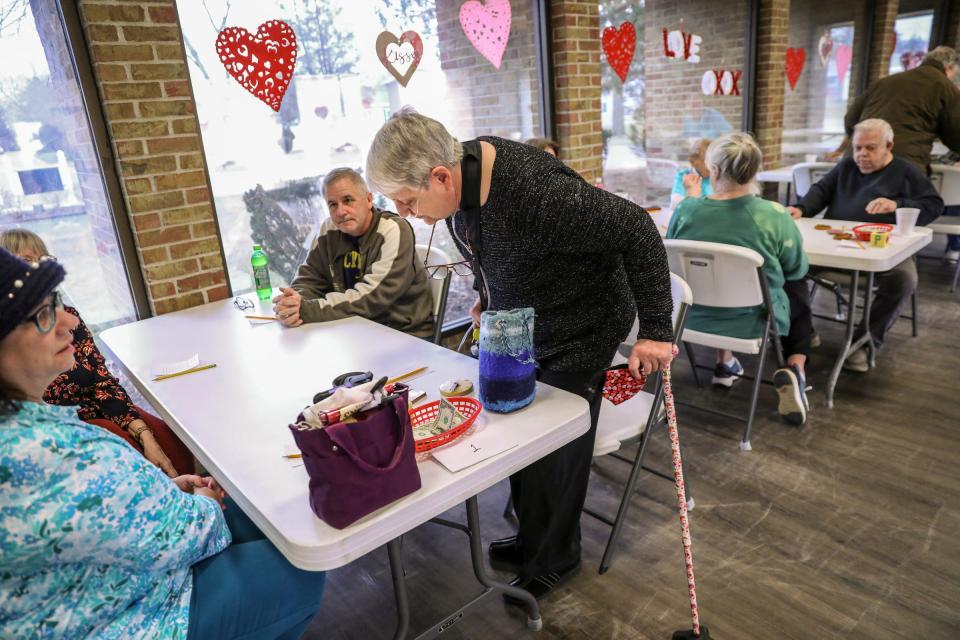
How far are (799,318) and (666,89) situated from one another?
2.54m

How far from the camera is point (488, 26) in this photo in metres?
Result: 3.50

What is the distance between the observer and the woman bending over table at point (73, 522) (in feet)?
3.13

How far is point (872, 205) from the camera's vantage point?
3.23 metres

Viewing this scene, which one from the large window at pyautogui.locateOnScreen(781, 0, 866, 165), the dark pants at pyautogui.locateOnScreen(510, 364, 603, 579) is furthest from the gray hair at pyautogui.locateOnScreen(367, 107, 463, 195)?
the large window at pyautogui.locateOnScreen(781, 0, 866, 165)

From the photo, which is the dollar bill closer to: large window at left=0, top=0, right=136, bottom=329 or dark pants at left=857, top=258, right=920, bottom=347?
large window at left=0, top=0, right=136, bottom=329

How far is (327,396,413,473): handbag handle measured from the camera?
3.34 ft

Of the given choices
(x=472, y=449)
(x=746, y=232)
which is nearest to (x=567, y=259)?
(x=472, y=449)

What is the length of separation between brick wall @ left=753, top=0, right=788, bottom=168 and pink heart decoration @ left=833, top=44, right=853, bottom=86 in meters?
1.31

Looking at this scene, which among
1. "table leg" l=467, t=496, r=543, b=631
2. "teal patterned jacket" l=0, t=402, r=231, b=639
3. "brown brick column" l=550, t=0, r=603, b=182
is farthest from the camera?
"brown brick column" l=550, t=0, r=603, b=182

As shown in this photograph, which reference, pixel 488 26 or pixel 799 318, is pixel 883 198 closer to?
pixel 799 318

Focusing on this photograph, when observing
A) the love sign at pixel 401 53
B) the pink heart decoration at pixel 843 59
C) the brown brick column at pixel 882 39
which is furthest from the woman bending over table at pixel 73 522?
the brown brick column at pixel 882 39

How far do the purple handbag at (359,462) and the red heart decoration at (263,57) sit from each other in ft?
7.02

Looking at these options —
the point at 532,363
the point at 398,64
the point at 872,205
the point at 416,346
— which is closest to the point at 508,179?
the point at 532,363

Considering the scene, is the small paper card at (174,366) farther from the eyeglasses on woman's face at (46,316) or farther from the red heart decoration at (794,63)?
the red heart decoration at (794,63)
